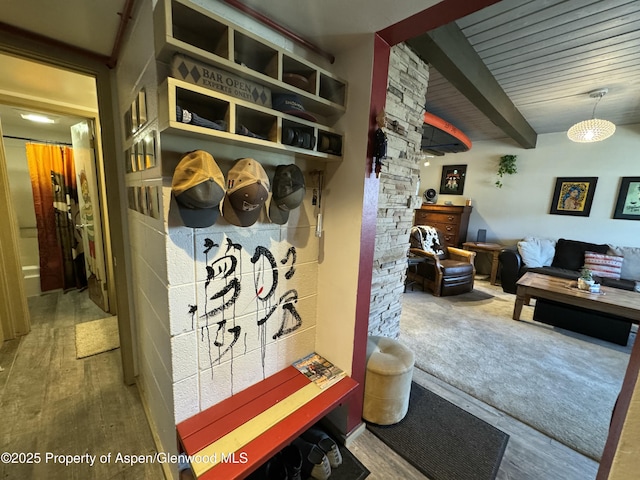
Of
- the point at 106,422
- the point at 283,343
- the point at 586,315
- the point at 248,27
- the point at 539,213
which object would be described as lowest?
the point at 106,422

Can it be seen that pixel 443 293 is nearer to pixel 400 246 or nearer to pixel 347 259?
pixel 400 246

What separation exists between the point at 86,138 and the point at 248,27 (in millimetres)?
2374

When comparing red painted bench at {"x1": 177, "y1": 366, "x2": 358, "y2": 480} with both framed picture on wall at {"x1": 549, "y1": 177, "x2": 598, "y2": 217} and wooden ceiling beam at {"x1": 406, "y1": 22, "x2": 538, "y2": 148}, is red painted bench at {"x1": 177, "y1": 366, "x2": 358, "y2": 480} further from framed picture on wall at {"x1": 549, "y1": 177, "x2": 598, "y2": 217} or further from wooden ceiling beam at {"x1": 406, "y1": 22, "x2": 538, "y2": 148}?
framed picture on wall at {"x1": 549, "y1": 177, "x2": 598, "y2": 217}

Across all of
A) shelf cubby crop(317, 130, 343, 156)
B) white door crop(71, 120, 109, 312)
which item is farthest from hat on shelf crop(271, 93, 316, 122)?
white door crop(71, 120, 109, 312)

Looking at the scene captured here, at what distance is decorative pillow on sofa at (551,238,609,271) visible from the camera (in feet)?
12.2

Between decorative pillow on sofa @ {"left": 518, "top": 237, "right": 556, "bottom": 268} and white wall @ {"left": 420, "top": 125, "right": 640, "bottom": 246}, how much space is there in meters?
0.32

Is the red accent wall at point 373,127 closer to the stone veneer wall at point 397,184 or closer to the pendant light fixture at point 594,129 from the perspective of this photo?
the stone veneer wall at point 397,184

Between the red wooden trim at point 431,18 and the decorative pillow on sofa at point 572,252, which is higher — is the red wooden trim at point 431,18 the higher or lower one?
the higher one

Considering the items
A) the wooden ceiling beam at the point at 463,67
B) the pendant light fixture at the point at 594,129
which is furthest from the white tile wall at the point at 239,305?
the pendant light fixture at the point at 594,129

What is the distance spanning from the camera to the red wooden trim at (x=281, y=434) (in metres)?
0.92

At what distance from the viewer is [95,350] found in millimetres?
2160

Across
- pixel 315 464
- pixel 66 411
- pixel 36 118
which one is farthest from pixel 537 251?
pixel 36 118

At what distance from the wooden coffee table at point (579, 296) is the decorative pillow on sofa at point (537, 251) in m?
0.70

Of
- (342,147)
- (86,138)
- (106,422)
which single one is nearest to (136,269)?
(106,422)
